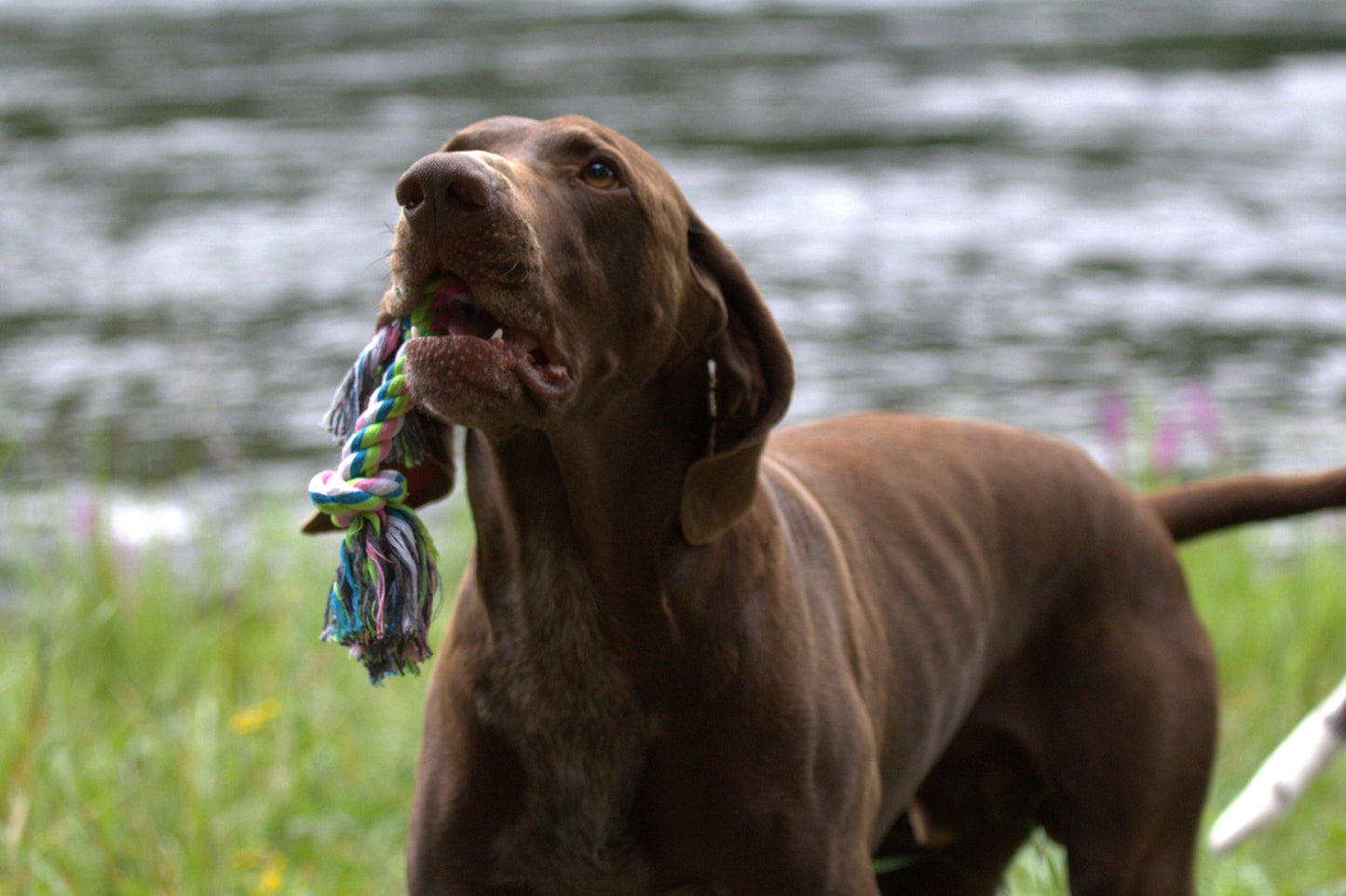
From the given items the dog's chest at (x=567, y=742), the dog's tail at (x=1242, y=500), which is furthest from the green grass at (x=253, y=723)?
the dog's chest at (x=567, y=742)

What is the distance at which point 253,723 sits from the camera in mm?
4098

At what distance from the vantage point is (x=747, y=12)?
25.9 meters

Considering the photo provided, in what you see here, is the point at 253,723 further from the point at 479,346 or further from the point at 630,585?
the point at 479,346

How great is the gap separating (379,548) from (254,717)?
5.79 feet

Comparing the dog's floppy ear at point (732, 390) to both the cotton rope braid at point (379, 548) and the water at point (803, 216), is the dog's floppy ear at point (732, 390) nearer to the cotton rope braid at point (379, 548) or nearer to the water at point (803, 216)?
the cotton rope braid at point (379, 548)

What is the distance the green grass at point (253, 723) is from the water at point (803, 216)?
0.53 meters

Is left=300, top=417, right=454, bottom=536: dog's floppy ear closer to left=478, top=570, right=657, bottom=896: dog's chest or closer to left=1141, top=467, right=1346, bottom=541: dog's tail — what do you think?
left=478, top=570, right=657, bottom=896: dog's chest

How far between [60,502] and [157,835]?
2360 millimetres

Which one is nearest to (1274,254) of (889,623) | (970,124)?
(970,124)

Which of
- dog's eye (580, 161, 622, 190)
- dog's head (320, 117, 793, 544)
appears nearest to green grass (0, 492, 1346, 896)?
dog's head (320, 117, 793, 544)

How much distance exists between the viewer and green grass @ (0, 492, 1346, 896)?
3838 mm

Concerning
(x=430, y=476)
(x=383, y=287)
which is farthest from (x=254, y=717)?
(x=383, y=287)

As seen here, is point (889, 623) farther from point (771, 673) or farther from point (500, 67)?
point (500, 67)

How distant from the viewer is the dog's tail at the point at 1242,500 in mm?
3537
